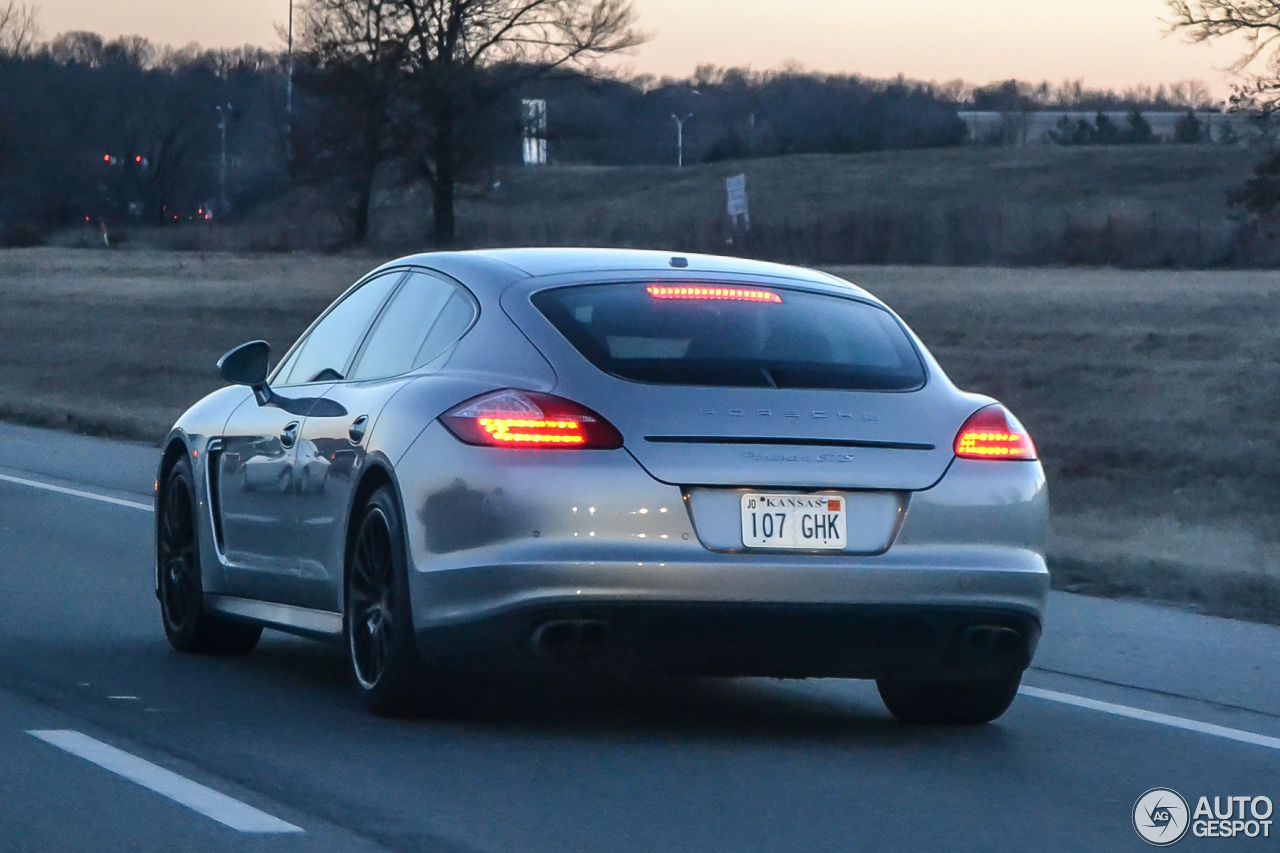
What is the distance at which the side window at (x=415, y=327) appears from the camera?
24.1 feet

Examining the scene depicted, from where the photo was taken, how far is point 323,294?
162 ft

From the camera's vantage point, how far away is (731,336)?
7.03 metres

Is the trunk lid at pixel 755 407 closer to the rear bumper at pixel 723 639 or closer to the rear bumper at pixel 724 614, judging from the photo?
the rear bumper at pixel 724 614

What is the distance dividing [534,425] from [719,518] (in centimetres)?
61

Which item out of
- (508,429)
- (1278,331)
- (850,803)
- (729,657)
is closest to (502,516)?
(508,429)

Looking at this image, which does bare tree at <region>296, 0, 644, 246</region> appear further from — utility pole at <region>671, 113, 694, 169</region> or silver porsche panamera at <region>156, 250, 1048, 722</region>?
utility pole at <region>671, 113, 694, 169</region>

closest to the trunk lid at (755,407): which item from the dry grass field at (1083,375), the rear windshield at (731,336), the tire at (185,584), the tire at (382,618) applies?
the rear windshield at (731,336)

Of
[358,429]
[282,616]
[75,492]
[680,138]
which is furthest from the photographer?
[680,138]

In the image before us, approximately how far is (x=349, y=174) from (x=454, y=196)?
388 centimetres

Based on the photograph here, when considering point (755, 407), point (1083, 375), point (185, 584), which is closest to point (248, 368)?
point (185, 584)

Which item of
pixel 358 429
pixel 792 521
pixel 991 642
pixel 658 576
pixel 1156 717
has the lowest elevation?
pixel 1156 717

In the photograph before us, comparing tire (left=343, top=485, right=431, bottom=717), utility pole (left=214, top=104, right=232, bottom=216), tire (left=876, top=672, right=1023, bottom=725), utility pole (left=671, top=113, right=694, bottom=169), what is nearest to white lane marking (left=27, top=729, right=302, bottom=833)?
tire (left=343, top=485, right=431, bottom=717)

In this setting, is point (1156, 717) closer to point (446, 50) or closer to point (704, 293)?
point (704, 293)

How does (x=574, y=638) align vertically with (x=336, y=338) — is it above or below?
below
